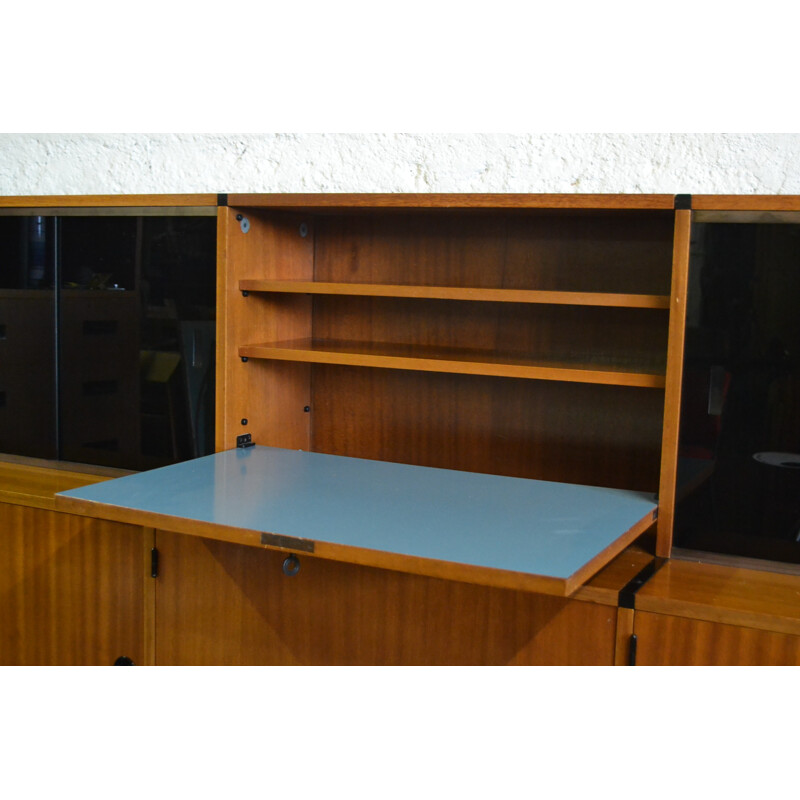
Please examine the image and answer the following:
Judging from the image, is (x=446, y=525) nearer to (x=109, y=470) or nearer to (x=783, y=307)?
(x=783, y=307)

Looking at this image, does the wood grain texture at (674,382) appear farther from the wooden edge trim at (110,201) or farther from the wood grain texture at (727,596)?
the wooden edge trim at (110,201)

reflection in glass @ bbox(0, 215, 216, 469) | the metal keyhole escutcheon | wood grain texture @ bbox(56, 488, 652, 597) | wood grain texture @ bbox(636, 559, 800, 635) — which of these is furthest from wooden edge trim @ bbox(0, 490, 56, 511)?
wood grain texture @ bbox(636, 559, 800, 635)

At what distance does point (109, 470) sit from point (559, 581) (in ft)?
4.68

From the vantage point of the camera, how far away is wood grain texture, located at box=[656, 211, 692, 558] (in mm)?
1794

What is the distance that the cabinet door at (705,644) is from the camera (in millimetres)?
1626

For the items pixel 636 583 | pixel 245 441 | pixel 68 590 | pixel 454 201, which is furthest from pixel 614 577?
pixel 68 590

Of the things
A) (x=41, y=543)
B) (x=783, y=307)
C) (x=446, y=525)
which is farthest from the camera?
(x=41, y=543)

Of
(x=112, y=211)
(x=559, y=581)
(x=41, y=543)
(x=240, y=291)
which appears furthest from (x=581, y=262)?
(x=41, y=543)

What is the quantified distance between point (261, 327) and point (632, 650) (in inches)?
45.8

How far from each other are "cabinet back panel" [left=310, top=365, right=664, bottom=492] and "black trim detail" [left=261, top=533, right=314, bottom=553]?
2.76 feet

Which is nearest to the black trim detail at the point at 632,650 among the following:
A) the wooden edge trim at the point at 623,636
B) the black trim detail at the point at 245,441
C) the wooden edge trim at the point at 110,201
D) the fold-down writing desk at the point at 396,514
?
the wooden edge trim at the point at 623,636

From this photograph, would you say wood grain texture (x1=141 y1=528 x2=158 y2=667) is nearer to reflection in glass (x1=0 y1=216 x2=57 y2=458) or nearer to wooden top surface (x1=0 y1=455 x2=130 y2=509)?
wooden top surface (x1=0 y1=455 x2=130 y2=509)

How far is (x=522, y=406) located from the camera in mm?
2264

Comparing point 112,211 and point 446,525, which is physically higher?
point 112,211
